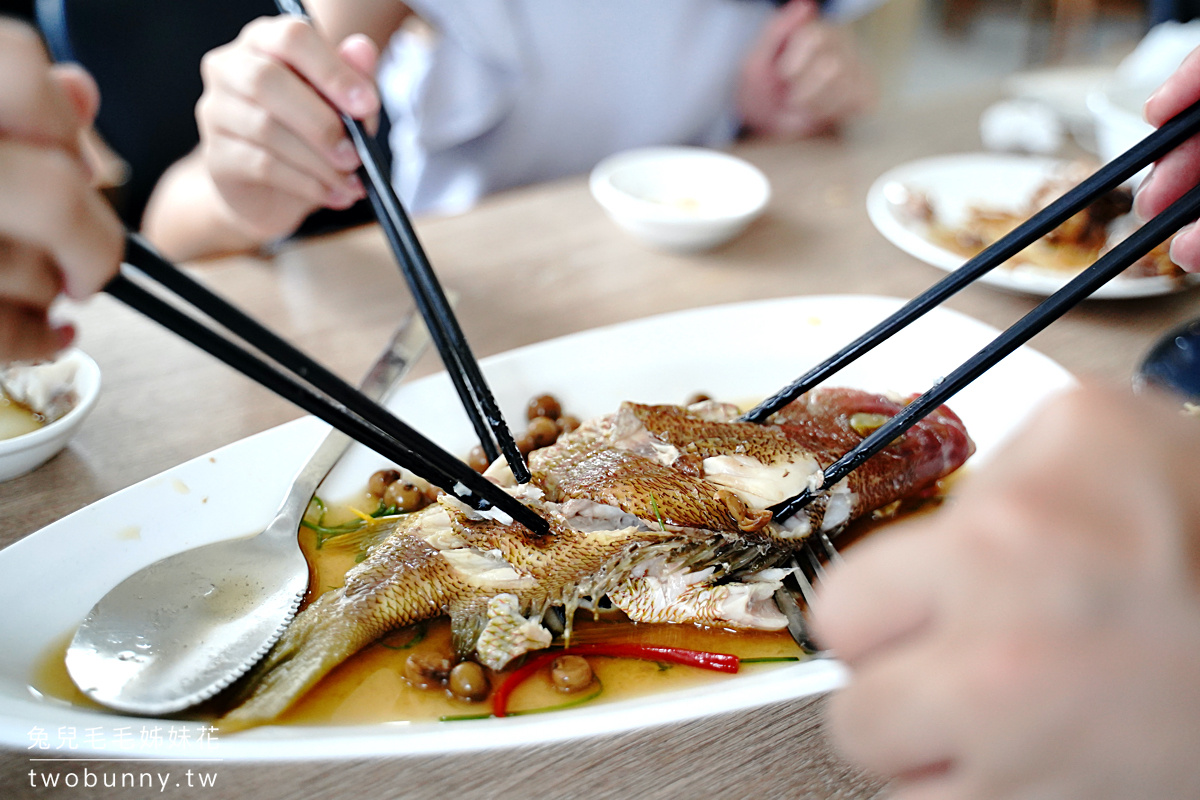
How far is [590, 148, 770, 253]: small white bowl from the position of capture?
6.63 feet

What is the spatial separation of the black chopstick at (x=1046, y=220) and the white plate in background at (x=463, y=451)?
0.22m

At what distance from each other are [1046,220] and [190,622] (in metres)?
1.32

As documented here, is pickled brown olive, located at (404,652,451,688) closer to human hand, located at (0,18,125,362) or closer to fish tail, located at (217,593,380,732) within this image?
fish tail, located at (217,593,380,732)

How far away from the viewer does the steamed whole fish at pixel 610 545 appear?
3.63 ft

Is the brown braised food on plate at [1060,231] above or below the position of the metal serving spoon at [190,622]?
above

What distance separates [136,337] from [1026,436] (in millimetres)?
1836

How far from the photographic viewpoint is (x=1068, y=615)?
49 cm

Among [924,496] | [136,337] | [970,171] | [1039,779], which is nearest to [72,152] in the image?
[1039,779]

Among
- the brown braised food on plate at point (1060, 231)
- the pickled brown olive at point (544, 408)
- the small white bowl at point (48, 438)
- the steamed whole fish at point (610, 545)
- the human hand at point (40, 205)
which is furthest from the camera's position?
the brown braised food on plate at point (1060, 231)

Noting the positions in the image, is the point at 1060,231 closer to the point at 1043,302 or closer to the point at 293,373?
the point at 1043,302

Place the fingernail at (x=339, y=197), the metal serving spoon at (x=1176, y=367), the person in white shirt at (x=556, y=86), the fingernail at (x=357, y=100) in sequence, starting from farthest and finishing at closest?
1. the person in white shirt at (x=556, y=86)
2. the fingernail at (x=339, y=197)
3. the fingernail at (x=357, y=100)
4. the metal serving spoon at (x=1176, y=367)

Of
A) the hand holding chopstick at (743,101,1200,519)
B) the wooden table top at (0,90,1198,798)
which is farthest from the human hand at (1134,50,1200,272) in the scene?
the wooden table top at (0,90,1198,798)

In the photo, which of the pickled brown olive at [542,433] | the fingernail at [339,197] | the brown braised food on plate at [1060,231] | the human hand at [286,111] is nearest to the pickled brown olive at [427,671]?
the pickled brown olive at [542,433]

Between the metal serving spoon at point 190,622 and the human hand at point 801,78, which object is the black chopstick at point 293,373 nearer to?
the metal serving spoon at point 190,622
